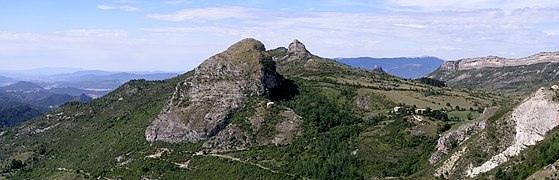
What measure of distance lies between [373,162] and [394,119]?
2231 centimetres

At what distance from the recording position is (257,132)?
125m

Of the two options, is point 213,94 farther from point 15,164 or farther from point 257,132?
point 15,164

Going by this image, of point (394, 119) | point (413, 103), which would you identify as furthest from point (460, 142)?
point (413, 103)

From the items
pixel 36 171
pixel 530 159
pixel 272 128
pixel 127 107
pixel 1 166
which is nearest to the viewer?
pixel 530 159

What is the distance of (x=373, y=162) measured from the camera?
99812mm

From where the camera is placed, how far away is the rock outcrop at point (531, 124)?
2817 inches

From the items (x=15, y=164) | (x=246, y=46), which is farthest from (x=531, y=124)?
(x=15, y=164)

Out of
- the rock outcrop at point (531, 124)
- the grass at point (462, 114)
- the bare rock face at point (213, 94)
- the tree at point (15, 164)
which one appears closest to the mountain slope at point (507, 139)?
the rock outcrop at point (531, 124)

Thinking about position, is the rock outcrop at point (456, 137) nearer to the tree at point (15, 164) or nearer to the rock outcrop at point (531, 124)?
the rock outcrop at point (531, 124)

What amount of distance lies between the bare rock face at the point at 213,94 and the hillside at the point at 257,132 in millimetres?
259

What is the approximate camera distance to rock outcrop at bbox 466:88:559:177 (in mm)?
71562

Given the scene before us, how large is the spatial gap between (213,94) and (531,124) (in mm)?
80140

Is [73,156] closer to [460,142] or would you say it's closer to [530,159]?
[460,142]

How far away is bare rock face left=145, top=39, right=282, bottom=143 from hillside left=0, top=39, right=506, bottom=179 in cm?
26
